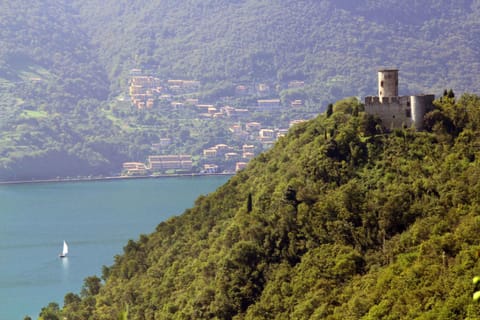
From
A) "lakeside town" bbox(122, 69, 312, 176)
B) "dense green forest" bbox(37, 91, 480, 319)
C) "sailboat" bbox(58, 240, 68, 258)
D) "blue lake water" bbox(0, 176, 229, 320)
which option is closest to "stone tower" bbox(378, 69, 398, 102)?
"dense green forest" bbox(37, 91, 480, 319)

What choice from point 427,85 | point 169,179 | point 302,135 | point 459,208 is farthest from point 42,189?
point 459,208

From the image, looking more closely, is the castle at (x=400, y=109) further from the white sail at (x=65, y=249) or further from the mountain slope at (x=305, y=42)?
the mountain slope at (x=305, y=42)

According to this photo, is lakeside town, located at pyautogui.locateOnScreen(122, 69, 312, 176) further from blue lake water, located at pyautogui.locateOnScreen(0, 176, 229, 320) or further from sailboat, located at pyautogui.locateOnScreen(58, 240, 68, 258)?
sailboat, located at pyautogui.locateOnScreen(58, 240, 68, 258)

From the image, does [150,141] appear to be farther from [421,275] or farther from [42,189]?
[421,275]

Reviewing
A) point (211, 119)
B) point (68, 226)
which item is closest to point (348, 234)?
point (68, 226)

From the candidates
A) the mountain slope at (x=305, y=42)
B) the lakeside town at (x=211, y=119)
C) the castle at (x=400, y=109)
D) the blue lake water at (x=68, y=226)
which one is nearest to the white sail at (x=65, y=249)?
the blue lake water at (x=68, y=226)

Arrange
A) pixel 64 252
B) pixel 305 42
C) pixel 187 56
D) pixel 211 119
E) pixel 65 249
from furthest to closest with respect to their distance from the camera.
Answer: pixel 187 56
pixel 305 42
pixel 211 119
pixel 65 249
pixel 64 252

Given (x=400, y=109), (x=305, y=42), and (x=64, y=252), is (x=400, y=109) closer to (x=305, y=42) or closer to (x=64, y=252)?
(x=64, y=252)

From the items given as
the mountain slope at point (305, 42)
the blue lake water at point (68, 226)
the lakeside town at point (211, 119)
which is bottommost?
the blue lake water at point (68, 226)
